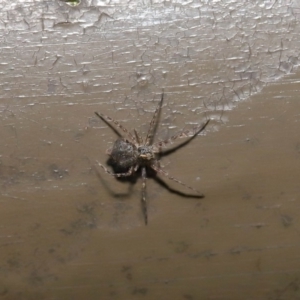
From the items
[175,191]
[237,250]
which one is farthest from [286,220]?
[175,191]

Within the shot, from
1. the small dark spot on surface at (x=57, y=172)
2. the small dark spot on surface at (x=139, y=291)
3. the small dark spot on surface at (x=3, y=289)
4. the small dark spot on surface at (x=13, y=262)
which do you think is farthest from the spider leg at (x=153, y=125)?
the small dark spot on surface at (x=3, y=289)

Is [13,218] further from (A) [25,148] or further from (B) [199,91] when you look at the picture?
(B) [199,91]

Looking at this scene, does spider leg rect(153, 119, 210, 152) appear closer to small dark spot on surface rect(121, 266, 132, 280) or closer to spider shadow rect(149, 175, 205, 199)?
spider shadow rect(149, 175, 205, 199)

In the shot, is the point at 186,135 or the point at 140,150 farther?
the point at 140,150

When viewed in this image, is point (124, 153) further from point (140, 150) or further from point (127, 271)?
point (127, 271)

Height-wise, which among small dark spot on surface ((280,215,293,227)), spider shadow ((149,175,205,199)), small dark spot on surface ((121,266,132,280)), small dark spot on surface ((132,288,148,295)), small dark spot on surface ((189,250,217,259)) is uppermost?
spider shadow ((149,175,205,199))

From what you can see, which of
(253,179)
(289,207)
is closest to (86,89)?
(253,179)

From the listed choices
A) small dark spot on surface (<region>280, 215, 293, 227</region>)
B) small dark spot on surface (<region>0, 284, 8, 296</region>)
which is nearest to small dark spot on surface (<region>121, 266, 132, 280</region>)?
small dark spot on surface (<region>0, 284, 8, 296</region>)
